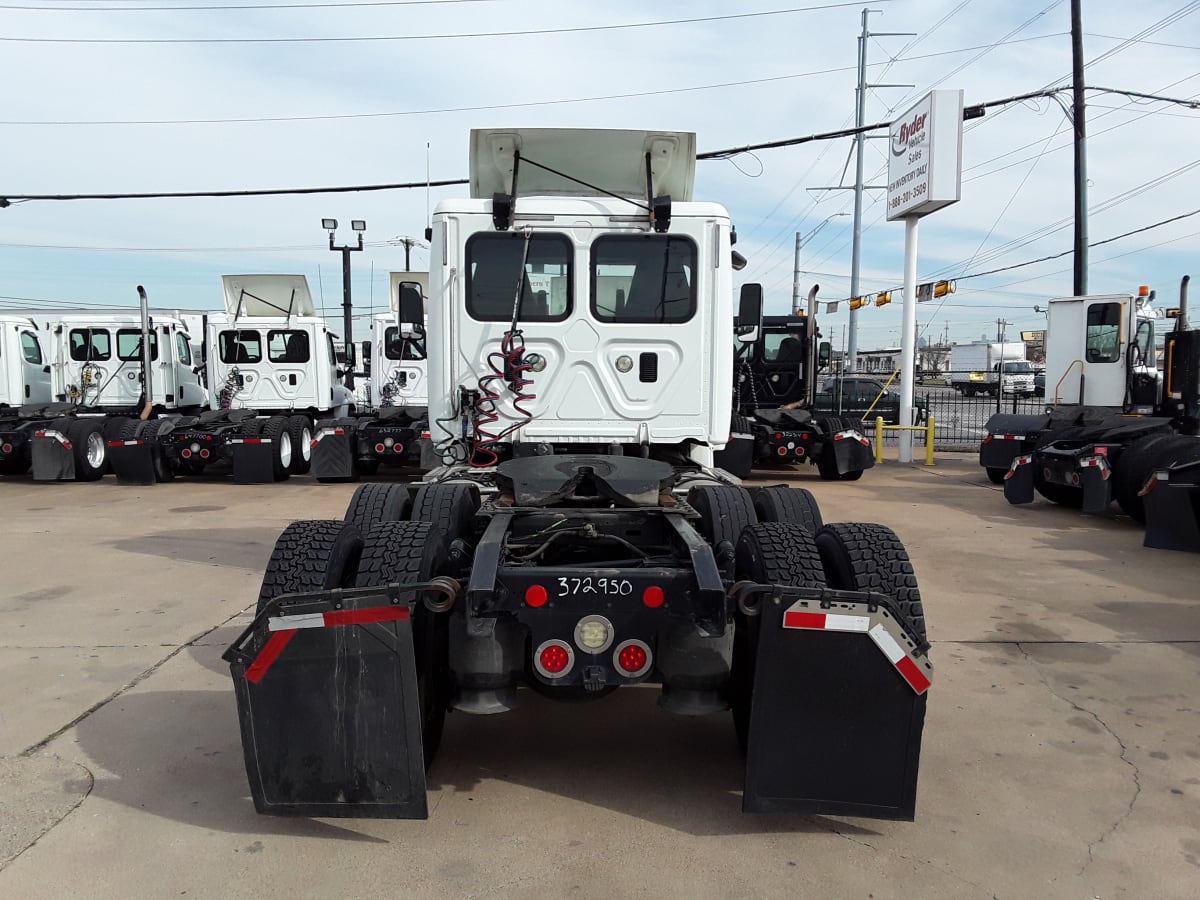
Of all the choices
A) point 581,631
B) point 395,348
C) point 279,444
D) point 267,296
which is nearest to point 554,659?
point 581,631

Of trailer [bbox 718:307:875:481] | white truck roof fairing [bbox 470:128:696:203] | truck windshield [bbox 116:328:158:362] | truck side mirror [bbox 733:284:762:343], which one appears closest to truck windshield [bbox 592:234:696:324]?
white truck roof fairing [bbox 470:128:696:203]

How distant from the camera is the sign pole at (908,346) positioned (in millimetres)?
17922

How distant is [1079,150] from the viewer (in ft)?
60.6

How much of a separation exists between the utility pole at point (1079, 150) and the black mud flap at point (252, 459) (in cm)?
1456

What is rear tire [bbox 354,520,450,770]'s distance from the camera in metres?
3.58

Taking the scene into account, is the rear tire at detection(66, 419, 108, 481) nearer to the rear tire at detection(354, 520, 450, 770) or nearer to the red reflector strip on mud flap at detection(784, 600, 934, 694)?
the rear tire at detection(354, 520, 450, 770)

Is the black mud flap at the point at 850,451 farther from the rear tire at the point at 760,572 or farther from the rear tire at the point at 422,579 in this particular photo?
the rear tire at the point at 422,579

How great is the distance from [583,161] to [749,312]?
157 centimetres

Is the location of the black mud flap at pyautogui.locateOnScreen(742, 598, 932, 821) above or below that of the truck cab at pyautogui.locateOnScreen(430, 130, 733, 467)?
below

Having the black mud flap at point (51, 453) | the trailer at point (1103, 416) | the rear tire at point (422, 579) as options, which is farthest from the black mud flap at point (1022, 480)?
the black mud flap at point (51, 453)

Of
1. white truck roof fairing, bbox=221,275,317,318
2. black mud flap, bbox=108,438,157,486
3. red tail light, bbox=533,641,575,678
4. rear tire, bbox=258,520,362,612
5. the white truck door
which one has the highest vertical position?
white truck roof fairing, bbox=221,275,317,318

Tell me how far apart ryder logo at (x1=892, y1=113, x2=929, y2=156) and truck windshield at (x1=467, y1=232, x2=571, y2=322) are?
524 inches

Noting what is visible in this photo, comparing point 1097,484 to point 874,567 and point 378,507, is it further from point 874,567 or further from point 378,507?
point 378,507

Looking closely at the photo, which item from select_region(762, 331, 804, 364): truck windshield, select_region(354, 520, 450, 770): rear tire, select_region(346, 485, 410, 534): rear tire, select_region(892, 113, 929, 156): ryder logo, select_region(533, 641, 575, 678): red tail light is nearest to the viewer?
select_region(533, 641, 575, 678): red tail light
